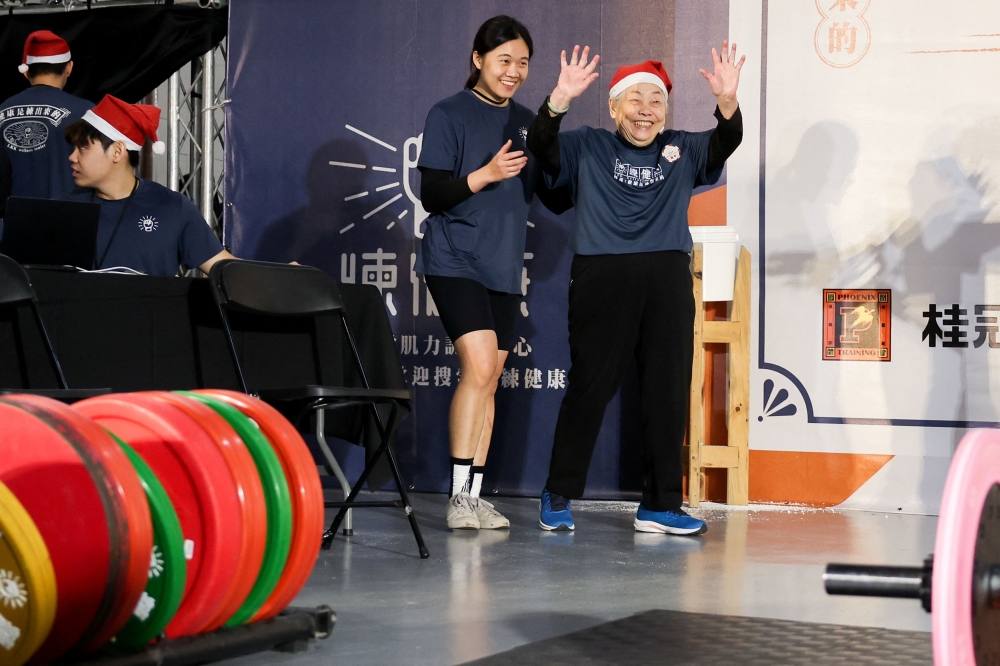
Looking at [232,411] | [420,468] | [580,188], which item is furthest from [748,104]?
[232,411]

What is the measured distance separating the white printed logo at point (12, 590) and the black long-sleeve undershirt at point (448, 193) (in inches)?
93.3

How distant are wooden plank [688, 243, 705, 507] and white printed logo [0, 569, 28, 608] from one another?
327 cm

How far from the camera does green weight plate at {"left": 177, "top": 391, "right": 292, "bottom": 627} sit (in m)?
1.85

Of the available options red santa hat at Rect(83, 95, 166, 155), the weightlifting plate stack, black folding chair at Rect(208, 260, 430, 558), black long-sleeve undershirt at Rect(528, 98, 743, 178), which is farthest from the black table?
the weightlifting plate stack

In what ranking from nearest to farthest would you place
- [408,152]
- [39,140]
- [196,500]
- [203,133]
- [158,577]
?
[158,577], [196,500], [39,140], [408,152], [203,133]

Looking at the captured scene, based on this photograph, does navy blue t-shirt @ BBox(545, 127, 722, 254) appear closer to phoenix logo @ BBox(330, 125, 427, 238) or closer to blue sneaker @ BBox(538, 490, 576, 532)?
blue sneaker @ BBox(538, 490, 576, 532)

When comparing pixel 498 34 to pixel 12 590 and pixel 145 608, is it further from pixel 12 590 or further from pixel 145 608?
pixel 12 590

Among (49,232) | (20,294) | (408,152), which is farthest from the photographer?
(408,152)

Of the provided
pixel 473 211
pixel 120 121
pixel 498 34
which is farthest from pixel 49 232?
pixel 498 34

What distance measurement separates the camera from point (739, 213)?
4586mm

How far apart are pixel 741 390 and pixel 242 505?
302 centimetres

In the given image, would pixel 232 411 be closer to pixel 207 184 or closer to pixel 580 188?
pixel 580 188

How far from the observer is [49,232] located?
3.12m

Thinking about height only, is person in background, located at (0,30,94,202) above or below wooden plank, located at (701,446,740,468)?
above
